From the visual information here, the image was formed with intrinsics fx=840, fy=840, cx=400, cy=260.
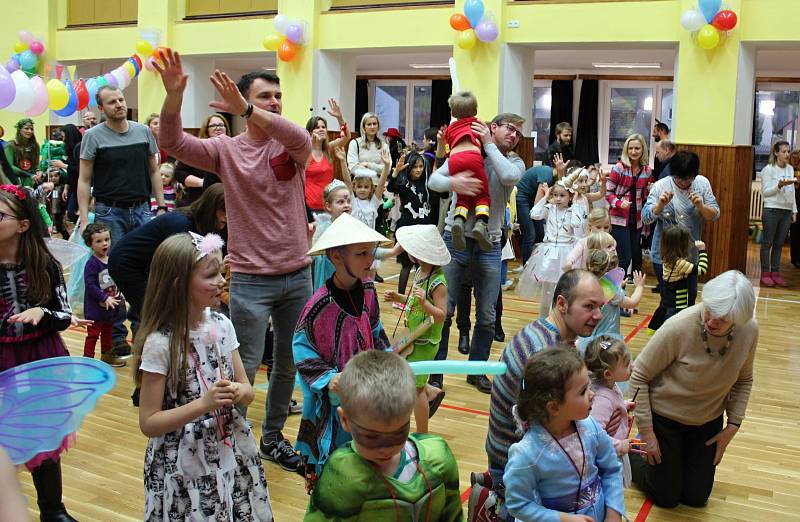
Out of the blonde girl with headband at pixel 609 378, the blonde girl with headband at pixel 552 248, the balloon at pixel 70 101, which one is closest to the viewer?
the blonde girl with headband at pixel 609 378

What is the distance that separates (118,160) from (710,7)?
719 cm

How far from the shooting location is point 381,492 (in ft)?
6.29

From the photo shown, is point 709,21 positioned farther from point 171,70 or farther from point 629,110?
point 171,70

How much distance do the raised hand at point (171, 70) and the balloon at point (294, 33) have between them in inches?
381

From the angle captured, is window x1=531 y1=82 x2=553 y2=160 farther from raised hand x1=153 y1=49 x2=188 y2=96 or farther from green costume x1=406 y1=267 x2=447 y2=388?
raised hand x1=153 y1=49 x2=188 y2=96

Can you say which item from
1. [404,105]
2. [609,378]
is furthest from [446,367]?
[404,105]

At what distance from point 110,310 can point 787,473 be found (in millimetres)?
4331

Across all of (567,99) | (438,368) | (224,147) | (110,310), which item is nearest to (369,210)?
(110,310)

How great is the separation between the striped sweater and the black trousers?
49.9 inches

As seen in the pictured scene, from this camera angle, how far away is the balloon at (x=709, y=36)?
9781mm

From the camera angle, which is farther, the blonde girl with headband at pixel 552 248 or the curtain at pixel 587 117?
the curtain at pixel 587 117

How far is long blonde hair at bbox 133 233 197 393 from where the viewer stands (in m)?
2.57

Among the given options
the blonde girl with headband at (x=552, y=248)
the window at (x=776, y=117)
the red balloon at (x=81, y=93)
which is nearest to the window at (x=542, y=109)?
the window at (x=776, y=117)

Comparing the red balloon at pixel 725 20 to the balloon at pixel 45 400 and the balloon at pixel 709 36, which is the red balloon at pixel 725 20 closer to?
the balloon at pixel 709 36
